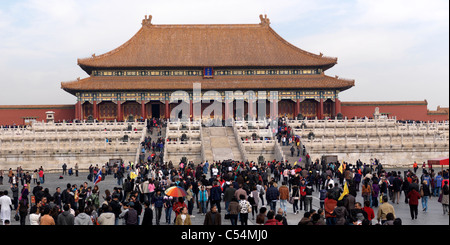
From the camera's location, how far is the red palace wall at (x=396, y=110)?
6456cm

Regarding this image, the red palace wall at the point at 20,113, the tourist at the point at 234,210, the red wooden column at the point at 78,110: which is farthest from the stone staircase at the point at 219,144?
the red palace wall at the point at 20,113

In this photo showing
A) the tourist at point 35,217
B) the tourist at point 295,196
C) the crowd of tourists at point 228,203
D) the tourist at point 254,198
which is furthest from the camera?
the tourist at point 295,196

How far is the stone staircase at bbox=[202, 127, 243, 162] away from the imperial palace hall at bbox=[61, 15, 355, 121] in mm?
16536

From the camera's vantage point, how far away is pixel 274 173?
29969 millimetres

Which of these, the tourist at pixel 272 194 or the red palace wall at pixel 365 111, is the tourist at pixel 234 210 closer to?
the tourist at pixel 272 194

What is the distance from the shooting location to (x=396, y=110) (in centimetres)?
6500

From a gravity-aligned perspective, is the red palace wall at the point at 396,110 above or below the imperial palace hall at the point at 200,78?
below

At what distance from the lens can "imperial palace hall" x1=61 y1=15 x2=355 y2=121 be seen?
6275 centimetres

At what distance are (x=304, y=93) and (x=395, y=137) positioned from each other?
21.9 metres

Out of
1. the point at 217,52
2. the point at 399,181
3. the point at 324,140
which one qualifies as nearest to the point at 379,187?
the point at 399,181

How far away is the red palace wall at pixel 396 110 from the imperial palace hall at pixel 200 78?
6.46 feet

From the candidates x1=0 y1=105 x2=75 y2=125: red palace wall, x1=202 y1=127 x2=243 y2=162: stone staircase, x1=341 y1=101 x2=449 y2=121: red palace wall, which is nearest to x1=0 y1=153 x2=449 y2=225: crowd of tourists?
x1=202 y1=127 x2=243 y2=162: stone staircase

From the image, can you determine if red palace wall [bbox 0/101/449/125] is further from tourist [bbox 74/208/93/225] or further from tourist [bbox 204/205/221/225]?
tourist [bbox 204/205/221/225]
